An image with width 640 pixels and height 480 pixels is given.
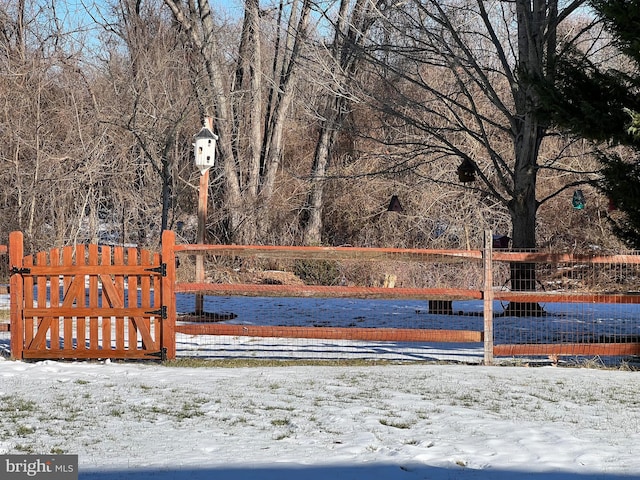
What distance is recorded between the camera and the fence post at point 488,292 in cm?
895

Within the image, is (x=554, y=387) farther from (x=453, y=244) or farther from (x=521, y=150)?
(x=453, y=244)

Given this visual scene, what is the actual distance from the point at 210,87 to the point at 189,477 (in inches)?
761

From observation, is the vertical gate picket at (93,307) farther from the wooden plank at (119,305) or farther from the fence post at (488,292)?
the fence post at (488,292)

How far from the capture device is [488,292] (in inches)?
354

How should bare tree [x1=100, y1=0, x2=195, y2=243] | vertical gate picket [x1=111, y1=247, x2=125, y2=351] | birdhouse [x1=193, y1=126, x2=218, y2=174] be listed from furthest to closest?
bare tree [x1=100, y1=0, x2=195, y2=243]
birdhouse [x1=193, y1=126, x2=218, y2=174]
vertical gate picket [x1=111, y1=247, x2=125, y2=351]

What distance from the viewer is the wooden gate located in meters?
8.94

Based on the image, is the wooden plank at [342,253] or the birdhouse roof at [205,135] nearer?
the wooden plank at [342,253]

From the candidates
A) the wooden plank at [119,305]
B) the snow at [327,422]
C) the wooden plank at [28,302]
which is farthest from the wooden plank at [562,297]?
the wooden plank at [28,302]

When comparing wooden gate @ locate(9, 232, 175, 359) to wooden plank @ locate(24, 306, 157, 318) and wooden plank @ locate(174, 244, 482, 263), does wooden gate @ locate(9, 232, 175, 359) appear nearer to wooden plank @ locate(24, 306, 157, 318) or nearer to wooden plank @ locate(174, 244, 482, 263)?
wooden plank @ locate(24, 306, 157, 318)

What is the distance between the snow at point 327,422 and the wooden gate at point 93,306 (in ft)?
1.93

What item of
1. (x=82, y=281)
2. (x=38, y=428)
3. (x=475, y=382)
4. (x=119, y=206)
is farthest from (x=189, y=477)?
(x=119, y=206)

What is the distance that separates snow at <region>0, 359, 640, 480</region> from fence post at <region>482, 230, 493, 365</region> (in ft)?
2.63

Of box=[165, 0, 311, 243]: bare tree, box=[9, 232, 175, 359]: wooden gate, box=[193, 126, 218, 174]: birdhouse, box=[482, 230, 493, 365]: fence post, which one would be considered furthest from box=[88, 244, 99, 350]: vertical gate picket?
box=[165, 0, 311, 243]: bare tree

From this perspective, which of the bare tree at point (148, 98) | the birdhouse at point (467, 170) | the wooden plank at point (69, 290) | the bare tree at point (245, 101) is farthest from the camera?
the bare tree at point (245, 101)
